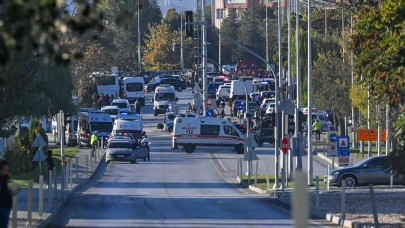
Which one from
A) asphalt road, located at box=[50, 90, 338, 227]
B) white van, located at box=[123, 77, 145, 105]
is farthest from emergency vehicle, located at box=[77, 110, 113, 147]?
white van, located at box=[123, 77, 145, 105]

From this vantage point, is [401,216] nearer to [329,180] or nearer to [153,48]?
[329,180]

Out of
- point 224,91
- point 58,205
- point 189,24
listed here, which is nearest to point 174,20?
point 224,91

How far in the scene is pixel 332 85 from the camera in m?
66.2

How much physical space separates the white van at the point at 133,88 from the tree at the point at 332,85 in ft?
125

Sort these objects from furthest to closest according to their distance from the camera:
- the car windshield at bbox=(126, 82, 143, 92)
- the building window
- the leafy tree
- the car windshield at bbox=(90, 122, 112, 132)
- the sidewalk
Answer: the building window
the leafy tree
the car windshield at bbox=(126, 82, 143, 92)
the car windshield at bbox=(90, 122, 112, 132)
the sidewalk

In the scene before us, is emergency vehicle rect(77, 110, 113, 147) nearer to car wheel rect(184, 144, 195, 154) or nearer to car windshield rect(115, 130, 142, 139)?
car windshield rect(115, 130, 142, 139)

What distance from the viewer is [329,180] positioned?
42.2 meters

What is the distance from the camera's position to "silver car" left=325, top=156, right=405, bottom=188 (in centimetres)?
4184

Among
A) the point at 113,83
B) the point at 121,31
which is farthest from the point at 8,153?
the point at 121,31

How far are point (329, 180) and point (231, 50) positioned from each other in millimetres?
108405

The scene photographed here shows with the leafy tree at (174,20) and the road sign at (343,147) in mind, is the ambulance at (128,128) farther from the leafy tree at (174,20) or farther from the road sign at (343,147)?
the leafy tree at (174,20)

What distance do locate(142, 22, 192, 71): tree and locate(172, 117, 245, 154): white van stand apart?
247ft

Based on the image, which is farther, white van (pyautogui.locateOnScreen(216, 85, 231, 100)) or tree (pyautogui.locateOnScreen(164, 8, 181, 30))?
tree (pyautogui.locateOnScreen(164, 8, 181, 30))

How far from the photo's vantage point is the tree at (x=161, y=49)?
142 m
